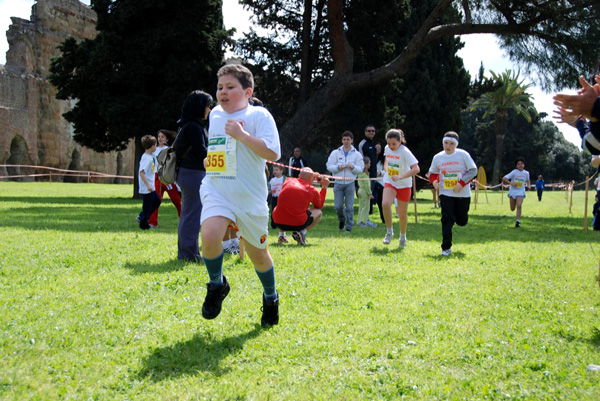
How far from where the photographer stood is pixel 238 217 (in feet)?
14.3

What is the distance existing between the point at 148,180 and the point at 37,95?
114 feet

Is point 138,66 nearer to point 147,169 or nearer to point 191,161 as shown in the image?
point 147,169

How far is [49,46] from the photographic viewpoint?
43.2 metres

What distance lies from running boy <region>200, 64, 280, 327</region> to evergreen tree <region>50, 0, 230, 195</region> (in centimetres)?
1890

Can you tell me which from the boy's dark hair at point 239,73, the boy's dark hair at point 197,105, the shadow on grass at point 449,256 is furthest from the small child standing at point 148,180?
the boy's dark hair at point 239,73

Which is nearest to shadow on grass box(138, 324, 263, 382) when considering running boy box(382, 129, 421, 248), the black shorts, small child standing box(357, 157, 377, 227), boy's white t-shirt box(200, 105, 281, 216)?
boy's white t-shirt box(200, 105, 281, 216)

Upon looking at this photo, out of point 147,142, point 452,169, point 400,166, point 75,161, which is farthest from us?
point 75,161

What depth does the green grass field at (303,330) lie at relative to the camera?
3.38 metres

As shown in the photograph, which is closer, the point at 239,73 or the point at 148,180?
the point at 239,73

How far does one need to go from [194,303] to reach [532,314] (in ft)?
9.73

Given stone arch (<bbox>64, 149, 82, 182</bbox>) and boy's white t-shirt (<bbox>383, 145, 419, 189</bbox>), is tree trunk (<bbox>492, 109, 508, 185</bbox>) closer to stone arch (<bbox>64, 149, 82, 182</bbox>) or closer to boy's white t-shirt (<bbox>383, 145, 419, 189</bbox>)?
stone arch (<bbox>64, 149, 82, 182</bbox>)

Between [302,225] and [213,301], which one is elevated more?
[302,225]

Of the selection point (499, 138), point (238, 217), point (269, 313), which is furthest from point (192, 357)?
point (499, 138)

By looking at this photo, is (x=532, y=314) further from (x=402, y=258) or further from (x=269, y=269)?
(x=402, y=258)
